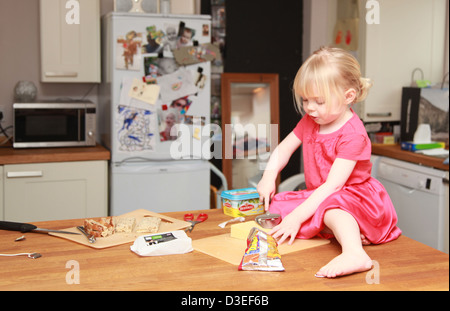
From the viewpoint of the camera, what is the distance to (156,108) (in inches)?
123

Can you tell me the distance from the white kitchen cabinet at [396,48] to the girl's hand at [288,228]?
237 cm

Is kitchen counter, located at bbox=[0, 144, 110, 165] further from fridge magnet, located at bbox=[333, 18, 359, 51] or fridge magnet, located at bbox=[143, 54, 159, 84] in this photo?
fridge magnet, located at bbox=[333, 18, 359, 51]

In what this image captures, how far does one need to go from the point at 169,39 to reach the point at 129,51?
246 millimetres

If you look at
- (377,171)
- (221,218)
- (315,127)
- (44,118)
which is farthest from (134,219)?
(377,171)

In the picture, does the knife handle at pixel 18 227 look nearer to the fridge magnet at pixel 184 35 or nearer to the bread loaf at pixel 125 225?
the bread loaf at pixel 125 225

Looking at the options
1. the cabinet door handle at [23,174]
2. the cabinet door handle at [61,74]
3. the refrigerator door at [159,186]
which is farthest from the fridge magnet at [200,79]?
the cabinet door handle at [23,174]

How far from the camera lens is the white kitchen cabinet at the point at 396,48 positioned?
342 cm

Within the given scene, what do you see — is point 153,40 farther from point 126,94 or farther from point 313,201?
point 313,201

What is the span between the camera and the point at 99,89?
3594 mm

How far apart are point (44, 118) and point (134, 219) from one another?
198 cm

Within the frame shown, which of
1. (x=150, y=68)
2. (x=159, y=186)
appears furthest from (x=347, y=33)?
(x=159, y=186)

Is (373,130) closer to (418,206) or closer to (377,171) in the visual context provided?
(377,171)

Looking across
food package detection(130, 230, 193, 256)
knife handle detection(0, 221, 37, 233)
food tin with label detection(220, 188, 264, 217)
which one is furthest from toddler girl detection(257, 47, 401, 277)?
knife handle detection(0, 221, 37, 233)

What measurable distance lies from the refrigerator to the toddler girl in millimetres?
1831
